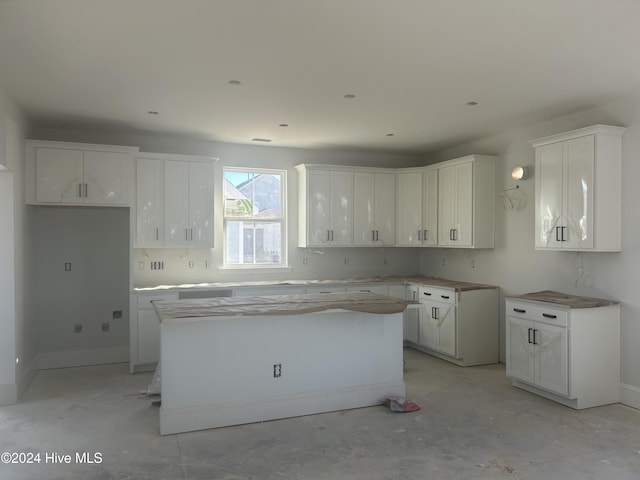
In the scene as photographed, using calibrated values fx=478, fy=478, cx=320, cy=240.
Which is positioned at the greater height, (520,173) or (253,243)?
(520,173)

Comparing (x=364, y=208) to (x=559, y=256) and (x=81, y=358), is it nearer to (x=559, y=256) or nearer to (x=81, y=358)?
(x=559, y=256)

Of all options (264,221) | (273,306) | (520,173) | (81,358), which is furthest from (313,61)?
(81,358)

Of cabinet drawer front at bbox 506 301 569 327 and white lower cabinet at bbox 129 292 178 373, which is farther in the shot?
white lower cabinet at bbox 129 292 178 373

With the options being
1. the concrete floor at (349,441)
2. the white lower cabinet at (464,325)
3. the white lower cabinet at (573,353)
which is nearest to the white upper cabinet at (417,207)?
the white lower cabinet at (464,325)

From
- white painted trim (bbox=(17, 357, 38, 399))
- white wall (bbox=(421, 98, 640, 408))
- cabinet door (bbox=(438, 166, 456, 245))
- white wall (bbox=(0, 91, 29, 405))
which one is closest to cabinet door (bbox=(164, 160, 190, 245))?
white wall (bbox=(0, 91, 29, 405))

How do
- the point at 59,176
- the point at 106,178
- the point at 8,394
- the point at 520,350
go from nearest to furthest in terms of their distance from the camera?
the point at 8,394 → the point at 520,350 → the point at 59,176 → the point at 106,178

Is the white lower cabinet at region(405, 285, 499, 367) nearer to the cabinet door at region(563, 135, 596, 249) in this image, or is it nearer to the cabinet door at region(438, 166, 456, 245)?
the cabinet door at region(438, 166, 456, 245)

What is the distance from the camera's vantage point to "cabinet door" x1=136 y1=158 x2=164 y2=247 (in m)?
5.45

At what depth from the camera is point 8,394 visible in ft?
14.0

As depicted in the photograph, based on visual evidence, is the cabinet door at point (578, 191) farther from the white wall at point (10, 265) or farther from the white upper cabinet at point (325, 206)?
the white wall at point (10, 265)

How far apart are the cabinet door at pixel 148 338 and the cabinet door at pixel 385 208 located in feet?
10.2

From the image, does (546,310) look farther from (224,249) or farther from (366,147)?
(224,249)

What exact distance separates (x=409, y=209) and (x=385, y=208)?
1.08 ft

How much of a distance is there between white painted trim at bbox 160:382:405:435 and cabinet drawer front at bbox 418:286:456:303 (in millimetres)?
1617
